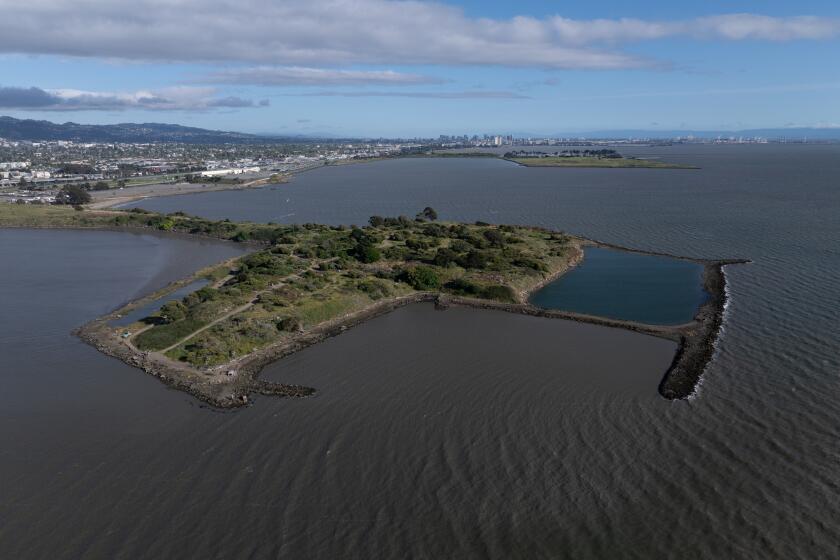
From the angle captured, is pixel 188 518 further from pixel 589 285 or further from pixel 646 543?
pixel 589 285

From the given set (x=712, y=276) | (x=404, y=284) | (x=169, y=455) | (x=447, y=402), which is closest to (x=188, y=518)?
(x=169, y=455)

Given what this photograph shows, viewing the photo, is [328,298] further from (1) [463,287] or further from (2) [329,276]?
(1) [463,287]

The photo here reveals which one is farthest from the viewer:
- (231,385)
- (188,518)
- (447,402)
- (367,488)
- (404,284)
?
(404,284)

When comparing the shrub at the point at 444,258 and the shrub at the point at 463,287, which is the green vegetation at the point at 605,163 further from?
the shrub at the point at 463,287

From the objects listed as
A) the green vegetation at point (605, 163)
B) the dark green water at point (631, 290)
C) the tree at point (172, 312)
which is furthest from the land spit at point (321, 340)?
the green vegetation at point (605, 163)

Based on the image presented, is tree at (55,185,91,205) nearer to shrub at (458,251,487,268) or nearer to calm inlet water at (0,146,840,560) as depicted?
calm inlet water at (0,146,840,560)

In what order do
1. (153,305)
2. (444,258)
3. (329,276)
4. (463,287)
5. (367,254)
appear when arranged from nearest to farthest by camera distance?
(153,305) < (463,287) < (329,276) < (444,258) < (367,254)

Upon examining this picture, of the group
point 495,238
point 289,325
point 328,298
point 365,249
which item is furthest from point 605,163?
point 289,325
